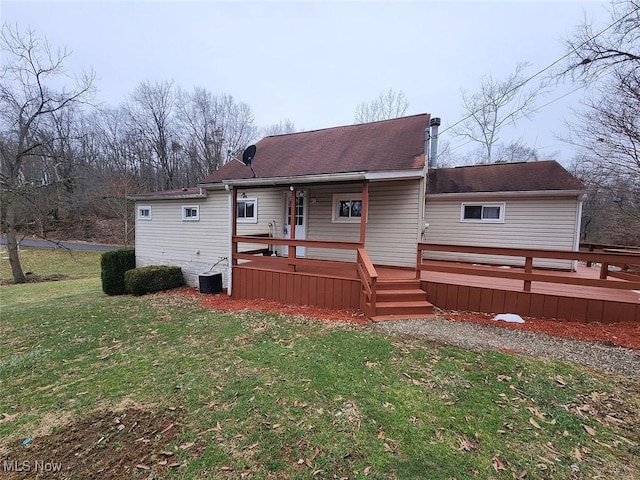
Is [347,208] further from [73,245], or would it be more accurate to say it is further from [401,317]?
[73,245]

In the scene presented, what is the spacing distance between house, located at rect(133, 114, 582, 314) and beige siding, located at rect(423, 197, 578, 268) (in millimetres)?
29

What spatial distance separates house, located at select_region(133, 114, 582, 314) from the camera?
650 cm

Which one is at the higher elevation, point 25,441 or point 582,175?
point 582,175

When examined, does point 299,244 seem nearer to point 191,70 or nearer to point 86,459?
point 86,459

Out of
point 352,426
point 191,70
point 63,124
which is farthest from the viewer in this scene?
point 63,124

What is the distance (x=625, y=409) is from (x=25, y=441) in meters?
5.69

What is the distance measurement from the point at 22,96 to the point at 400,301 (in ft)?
61.9

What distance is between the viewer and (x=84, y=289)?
11117 mm

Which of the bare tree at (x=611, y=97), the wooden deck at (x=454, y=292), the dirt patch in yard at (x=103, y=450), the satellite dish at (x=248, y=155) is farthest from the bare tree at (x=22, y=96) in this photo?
the bare tree at (x=611, y=97)

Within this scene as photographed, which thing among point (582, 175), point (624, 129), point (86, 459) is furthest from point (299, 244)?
point (582, 175)

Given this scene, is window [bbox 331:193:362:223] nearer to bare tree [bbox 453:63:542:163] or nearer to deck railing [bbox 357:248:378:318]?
deck railing [bbox 357:248:378:318]

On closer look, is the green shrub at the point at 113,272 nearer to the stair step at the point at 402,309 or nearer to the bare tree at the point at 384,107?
the stair step at the point at 402,309

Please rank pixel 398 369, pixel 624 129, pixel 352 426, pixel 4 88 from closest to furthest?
pixel 352 426 < pixel 398 369 < pixel 624 129 < pixel 4 88

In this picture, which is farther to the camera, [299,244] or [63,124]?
[63,124]
